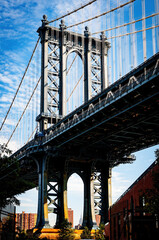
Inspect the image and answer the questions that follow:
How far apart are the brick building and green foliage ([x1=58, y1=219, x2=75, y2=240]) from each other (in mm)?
14664

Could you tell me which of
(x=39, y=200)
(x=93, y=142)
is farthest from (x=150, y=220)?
(x=39, y=200)

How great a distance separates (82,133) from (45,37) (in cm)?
1912

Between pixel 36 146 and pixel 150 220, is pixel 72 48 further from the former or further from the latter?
pixel 150 220

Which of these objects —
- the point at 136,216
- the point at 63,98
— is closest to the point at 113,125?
the point at 63,98

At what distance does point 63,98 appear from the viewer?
59.6 m

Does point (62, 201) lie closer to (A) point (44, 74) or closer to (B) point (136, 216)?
(A) point (44, 74)

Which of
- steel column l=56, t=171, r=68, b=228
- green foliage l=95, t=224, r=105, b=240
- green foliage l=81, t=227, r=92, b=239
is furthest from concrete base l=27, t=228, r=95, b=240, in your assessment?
green foliage l=95, t=224, r=105, b=240

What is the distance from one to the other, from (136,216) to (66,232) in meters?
37.7

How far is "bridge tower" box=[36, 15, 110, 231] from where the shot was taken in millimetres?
58688

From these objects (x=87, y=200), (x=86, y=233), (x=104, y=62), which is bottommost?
(x=86, y=233)

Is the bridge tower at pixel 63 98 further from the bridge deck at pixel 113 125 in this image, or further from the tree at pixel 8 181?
the tree at pixel 8 181

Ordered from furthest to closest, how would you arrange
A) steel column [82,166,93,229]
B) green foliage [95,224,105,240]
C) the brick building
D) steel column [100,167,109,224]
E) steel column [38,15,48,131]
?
steel column [100,167,109,224] < steel column [82,166,93,229] < steel column [38,15,48,131] < green foliage [95,224,105,240] < the brick building

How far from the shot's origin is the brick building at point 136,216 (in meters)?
19.4

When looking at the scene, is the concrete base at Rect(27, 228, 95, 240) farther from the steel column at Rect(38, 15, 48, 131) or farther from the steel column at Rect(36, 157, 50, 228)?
the steel column at Rect(38, 15, 48, 131)
